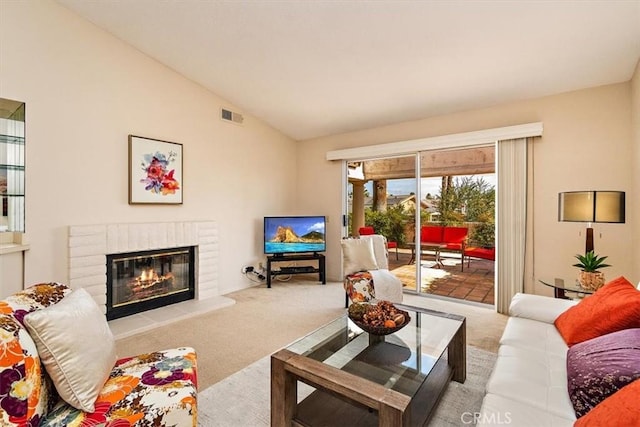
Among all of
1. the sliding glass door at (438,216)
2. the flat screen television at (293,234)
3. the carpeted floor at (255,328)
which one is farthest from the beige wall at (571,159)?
the flat screen television at (293,234)

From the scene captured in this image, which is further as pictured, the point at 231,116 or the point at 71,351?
the point at 231,116

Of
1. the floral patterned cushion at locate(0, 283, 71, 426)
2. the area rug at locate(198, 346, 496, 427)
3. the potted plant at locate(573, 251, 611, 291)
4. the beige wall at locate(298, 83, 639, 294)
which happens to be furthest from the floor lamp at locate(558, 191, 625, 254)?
the floral patterned cushion at locate(0, 283, 71, 426)

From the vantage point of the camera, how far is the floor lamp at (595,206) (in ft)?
7.97

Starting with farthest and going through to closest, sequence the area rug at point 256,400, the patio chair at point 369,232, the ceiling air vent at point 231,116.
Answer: the patio chair at point 369,232, the ceiling air vent at point 231,116, the area rug at point 256,400

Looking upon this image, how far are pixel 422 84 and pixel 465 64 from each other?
510 millimetres

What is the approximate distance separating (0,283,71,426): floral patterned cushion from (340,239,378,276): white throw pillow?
2.88m

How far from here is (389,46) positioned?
9.12ft

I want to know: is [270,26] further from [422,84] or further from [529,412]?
[529,412]

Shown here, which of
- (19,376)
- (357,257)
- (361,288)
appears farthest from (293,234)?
(19,376)

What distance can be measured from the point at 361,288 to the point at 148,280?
2547mm

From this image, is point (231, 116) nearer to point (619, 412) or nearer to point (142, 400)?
point (142, 400)

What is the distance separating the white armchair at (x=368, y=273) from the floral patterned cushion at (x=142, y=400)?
2193 mm

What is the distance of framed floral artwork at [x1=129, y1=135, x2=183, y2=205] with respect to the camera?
3367 millimetres

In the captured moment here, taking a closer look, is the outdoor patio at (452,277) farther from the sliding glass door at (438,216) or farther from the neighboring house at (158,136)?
the neighboring house at (158,136)
